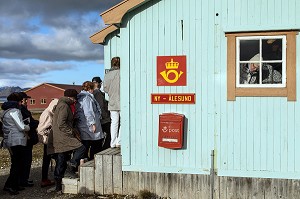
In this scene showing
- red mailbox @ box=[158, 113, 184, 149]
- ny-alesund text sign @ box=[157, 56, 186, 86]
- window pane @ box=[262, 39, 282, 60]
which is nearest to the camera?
window pane @ box=[262, 39, 282, 60]

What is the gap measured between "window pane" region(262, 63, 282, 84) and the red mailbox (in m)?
1.55

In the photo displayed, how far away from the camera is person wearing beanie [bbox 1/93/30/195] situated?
6.91 meters

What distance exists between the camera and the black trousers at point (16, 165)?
7.04m

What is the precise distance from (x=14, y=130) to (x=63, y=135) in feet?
3.22

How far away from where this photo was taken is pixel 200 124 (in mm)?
6332

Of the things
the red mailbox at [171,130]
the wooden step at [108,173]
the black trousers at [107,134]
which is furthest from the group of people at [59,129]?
the red mailbox at [171,130]

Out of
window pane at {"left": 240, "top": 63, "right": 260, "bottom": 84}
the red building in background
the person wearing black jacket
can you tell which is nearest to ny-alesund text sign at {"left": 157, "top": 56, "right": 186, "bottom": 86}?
window pane at {"left": 240, "top": 63, "right": 260, "bottom": 84}

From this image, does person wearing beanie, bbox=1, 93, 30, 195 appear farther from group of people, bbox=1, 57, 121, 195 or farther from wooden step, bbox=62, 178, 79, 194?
wooden step, bbox=62, 178, 79, 194

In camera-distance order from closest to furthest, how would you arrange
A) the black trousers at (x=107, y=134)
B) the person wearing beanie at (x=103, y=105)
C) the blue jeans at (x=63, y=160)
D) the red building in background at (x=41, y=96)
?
the blue jeans at (x=63, y=160) → the person wearing beanie at (x=103, y=105) → the black trousers at (x=107, y=134) → the red building in background at (x=41, y=96)

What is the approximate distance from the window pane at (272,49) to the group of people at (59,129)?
2.90m

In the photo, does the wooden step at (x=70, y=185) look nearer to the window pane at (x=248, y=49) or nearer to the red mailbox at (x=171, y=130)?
the red mailbox at (x=171, y=130)

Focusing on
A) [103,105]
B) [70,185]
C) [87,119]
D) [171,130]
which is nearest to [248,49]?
[171,130]

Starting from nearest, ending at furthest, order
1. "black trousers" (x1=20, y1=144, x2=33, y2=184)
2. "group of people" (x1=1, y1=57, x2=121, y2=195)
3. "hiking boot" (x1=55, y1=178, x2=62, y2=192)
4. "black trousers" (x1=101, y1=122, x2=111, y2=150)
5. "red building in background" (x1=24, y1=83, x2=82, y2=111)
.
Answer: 1. "group of people" (x1=1, y1=57, x2=121, y2=195)
2. "hiking boot" (x1=55, y1=178, x2=62, y2=192)
3. "black trousers" (x1=20, y1=144, x2=33, y2=184)
4. "black trousers" (x1=101, y1=122, x2=111, y2=150)
5. "red building in background" (x1=24, y1=83, x2=82, y2=111)

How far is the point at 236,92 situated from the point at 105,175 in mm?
2926
